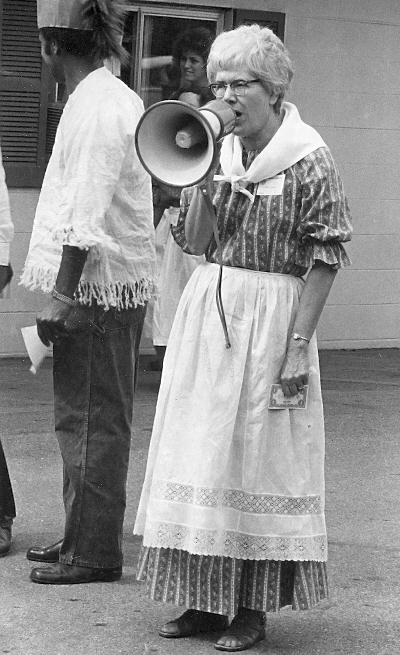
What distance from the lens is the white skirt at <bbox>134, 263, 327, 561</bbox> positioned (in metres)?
4.18

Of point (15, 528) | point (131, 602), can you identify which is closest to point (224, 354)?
point (131, 602)

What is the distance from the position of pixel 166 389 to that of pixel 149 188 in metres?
0.88

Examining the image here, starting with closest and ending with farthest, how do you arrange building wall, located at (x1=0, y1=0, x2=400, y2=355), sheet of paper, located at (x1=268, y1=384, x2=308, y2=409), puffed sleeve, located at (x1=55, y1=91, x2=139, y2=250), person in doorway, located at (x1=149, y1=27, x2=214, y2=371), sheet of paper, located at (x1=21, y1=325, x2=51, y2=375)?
sheet of paper, located at (x1=268, y1=384, x2=308, y2=409) < puffed sleeve, located at (x1=55, y1=91, x2=139, y2=250) < sheet of paper, located at (x1=21, y1=325, x2=51, y2=375) < person in doorway, located at (x1=149, y1=27, x2=214, y2=371) < building wall, located at (x1=0, y1=0, x2=400, y2=355)

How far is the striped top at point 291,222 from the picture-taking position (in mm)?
4125

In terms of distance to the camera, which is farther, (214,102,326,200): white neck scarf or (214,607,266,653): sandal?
(214,607,266,653): sandal

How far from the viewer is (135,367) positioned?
5102 millimetres

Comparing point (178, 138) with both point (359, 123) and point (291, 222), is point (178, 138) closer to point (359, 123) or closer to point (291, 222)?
point (291, 222)

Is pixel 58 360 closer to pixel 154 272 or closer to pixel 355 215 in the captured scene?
pixel 154 272

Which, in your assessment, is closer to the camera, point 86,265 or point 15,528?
point 86,265

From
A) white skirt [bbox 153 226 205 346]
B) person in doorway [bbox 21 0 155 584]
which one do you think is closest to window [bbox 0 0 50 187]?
white skirt [bbox 153 226 205 346]

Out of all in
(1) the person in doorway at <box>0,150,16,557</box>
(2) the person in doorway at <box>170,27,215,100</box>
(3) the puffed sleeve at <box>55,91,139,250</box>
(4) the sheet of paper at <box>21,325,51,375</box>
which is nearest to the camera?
(3) the puffed sleeve at <box>55,91,139,250</box>

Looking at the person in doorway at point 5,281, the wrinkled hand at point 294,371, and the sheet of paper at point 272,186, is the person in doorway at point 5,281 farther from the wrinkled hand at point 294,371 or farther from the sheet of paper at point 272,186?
the wrinkled hand at point 294,371

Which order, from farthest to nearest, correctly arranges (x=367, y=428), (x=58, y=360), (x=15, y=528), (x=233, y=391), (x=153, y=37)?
(x=153, y=37)
(x=367, y=428)
(x=15, y=528)
(x=58, y=360)
(x=233, y=391)

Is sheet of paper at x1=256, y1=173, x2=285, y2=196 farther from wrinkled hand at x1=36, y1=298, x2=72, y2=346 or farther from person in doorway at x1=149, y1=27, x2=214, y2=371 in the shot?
person in doorway at x1=149, y1=27, x2=214, y2=371
